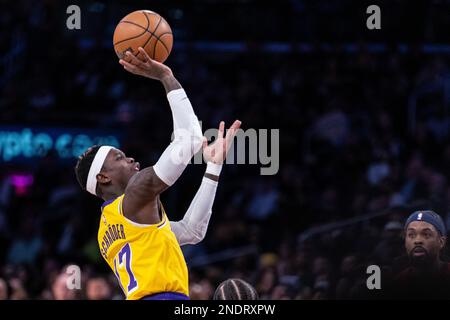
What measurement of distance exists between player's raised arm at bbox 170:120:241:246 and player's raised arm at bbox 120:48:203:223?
397 mm

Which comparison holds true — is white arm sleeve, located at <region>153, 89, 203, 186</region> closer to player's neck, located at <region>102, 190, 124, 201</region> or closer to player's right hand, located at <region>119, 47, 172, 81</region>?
player's right hand, located at <region>119, 47, 172, 81</region>

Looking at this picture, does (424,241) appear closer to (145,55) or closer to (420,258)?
(420,258)

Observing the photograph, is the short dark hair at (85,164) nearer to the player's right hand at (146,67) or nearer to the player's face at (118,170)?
the player's face at (118,170)

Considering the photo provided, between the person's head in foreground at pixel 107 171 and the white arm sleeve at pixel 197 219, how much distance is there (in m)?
0.43

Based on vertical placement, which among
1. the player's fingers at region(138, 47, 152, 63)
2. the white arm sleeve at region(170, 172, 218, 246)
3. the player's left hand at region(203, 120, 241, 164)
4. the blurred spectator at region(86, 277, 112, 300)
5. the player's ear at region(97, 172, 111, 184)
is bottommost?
the blurred spectator at region(86, 277, 112, 300)

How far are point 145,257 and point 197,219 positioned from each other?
65 centimetres

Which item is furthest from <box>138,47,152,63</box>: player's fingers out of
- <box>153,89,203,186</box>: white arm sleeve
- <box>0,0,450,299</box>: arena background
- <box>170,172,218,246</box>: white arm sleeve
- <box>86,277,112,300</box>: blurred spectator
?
<box>86,277,112,300</box>: blurred spectator

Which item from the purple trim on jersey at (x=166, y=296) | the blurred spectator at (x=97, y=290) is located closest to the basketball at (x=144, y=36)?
the purple trim on jersey at (x=166, y=296)

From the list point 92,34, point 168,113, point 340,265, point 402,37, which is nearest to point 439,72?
point 402,37

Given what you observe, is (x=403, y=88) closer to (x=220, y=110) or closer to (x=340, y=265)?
(x=220, y=110)

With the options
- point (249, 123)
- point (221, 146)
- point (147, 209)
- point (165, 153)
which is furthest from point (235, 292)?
point (249, 123)

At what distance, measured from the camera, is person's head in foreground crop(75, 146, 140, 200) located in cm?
549

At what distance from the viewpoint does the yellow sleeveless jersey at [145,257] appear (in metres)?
5.10

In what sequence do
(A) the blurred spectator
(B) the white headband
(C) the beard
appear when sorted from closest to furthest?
1. (B) the white headband
2. (C) the beard
3. (A) the blurred spectator
